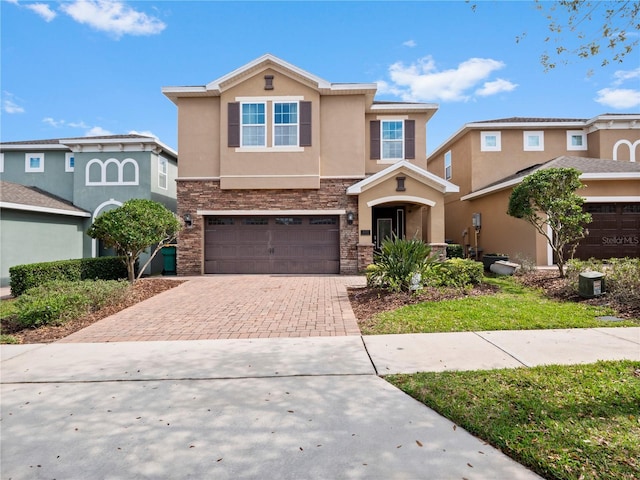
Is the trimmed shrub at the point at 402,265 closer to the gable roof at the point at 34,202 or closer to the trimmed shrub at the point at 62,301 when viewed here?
the trimmed shrub at the point at 62,301

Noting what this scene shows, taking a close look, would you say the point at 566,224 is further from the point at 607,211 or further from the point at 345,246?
the point at 345,246

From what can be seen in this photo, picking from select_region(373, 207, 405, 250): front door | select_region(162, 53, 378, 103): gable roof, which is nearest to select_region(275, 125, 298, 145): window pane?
select_region(162, 53, 378, 103): gable roof

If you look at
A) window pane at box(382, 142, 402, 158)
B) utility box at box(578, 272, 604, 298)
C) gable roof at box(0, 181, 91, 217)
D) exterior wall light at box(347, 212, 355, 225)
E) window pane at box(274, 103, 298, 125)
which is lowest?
utility box at box(578, 272, 604, 298)

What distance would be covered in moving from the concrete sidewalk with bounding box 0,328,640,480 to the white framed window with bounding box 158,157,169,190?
1224 cm

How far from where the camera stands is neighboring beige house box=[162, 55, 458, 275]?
45.6 feet

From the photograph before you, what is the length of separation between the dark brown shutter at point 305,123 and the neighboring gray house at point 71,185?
21.8 feet

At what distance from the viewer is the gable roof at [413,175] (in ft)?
44.3

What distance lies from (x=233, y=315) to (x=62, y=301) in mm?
3236

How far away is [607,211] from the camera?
13.2m

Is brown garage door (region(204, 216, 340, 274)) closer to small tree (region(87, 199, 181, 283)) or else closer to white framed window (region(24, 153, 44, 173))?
small tree (region(87, 199, 181, 283))

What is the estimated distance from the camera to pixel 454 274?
939cm

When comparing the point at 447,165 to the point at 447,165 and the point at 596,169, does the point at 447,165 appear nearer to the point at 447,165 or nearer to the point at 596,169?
the point at 447,165

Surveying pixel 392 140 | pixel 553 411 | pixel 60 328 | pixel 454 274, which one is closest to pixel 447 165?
pixel 392 140

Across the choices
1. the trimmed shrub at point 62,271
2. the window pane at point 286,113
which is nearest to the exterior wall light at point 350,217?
the window pane at point 286,113
